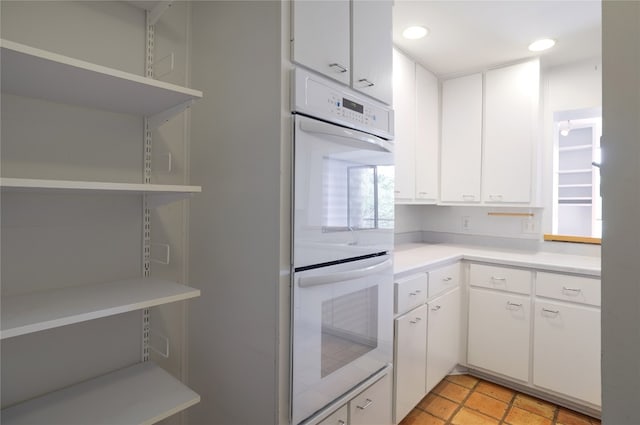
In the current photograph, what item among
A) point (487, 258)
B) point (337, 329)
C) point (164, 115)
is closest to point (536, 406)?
point (487, 258)

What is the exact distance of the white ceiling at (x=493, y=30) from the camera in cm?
189

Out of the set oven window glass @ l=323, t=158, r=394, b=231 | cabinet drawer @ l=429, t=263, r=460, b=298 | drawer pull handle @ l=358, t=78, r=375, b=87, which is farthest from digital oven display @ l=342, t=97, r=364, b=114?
cabinet drawer @ l=429, t=263, r=460, b=298

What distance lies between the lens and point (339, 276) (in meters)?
1.27

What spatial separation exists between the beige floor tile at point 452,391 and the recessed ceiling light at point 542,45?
2.41 m

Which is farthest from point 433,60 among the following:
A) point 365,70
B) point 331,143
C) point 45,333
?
point 45,333

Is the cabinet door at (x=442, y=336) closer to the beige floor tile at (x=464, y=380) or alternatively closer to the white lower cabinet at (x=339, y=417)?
the beige floor tile at (x=464, y=380)

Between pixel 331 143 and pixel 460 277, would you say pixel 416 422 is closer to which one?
pixel 460 277

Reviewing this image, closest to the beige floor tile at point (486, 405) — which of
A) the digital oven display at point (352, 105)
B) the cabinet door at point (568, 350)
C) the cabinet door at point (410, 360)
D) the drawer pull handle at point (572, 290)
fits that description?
the cabinet door at point (568, 350)

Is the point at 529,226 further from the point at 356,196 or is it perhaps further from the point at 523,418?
the point at 356,196

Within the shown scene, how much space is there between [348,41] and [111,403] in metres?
1.53

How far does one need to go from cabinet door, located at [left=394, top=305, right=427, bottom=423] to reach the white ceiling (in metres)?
1.70

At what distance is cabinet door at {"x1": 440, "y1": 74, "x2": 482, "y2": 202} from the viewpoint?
275 centimetres

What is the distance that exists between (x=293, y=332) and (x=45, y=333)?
829 millimetres

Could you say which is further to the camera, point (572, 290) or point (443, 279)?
point (443, 279)
